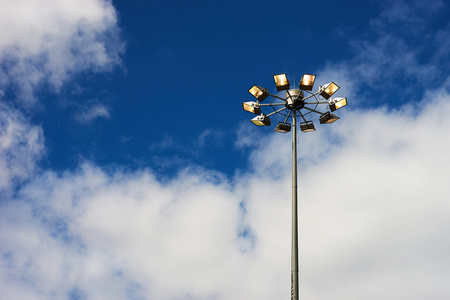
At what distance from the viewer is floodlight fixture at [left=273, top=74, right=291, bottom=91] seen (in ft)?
38.5

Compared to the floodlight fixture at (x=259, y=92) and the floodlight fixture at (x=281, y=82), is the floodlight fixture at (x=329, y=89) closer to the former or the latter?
the floodlight fixture at (x=281, y=82)

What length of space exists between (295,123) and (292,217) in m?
3.05

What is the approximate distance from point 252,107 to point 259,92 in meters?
0.60

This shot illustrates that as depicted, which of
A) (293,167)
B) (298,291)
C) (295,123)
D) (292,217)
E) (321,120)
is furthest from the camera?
(321,120)

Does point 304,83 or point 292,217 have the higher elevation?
point 304,83

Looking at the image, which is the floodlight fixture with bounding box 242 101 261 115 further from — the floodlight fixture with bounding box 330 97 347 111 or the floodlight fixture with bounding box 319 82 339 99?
the floodlight fixture with bounding box 330 97 347 111

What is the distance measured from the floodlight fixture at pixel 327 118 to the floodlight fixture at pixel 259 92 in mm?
1900

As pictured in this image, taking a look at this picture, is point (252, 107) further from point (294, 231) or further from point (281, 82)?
point (294, 231)

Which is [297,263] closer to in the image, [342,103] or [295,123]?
[295,123]

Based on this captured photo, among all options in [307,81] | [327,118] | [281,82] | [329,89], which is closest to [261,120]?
[281,82]

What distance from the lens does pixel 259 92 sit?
12461 mm

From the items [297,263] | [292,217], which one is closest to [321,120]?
[292,217]

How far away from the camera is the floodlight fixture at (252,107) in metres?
12.8

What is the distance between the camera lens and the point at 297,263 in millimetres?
9164
